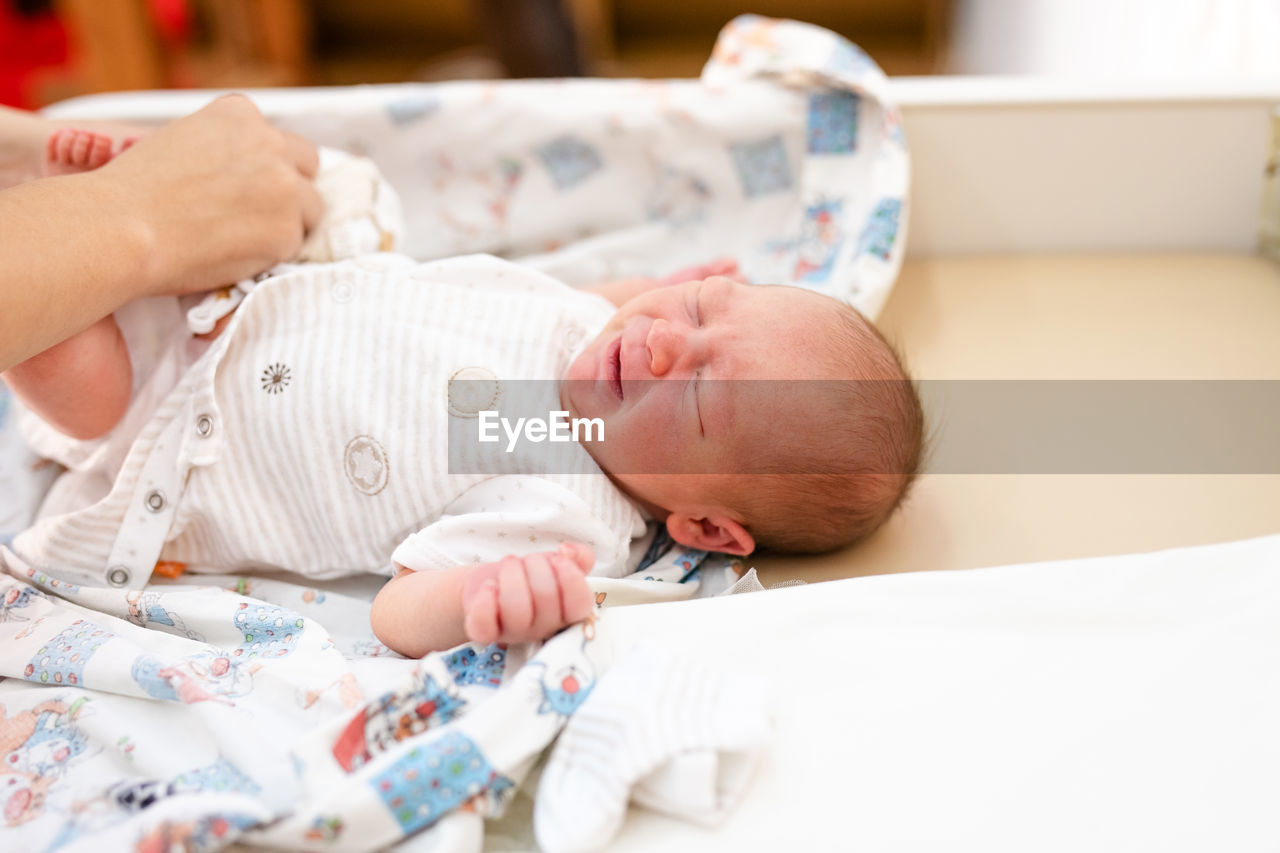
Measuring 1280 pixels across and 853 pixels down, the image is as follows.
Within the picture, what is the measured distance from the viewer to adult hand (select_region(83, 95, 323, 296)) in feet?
2.67

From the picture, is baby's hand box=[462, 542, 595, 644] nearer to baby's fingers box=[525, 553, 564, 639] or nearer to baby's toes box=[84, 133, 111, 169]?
baby's fingers box=[525, 553, 564, 639]

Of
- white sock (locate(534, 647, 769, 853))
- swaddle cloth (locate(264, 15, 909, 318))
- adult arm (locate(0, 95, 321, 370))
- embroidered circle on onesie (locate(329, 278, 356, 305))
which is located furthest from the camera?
swaddle cloth (locate(264, 15, 909, 318))

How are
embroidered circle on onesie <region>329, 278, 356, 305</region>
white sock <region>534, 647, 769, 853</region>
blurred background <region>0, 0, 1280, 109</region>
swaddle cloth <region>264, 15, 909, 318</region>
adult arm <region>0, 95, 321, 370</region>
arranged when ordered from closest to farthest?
white sock <region>534, 647, 769, 853</region>, adult arm <region>0, 95, 321, 370</region>, embroidered circle on onesie <region>329, 278, 356, 305</region>, swaddle cloth <region>264, 15, 909, 318</region>, blurred background <region>0, 0, 1280, 109</region>

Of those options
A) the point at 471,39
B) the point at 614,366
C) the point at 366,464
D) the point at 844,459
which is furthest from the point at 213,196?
the point at 471,39

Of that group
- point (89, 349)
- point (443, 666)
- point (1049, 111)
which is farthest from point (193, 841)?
point (1049, 111)

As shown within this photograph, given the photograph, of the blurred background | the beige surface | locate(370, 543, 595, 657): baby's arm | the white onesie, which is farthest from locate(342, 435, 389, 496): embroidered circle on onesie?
the blurred background

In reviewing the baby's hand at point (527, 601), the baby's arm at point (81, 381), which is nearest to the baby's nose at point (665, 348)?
the baby's hand at point (527, 601)

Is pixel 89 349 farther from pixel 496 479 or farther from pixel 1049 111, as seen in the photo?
pixel 1049 111

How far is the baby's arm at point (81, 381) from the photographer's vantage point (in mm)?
800

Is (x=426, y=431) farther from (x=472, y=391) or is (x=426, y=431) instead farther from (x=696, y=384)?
(x=696, y=384)

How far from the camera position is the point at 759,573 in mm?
867

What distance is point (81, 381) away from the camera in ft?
2.70

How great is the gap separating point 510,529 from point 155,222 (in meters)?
A: 0.39

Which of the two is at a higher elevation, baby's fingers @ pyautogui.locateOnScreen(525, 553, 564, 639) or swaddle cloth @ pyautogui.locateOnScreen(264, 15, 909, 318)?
swaddle cloth @ pyautogui.locateOnScreen(264, 15, 909, 318)
